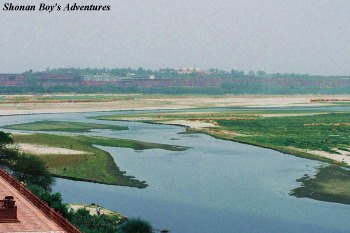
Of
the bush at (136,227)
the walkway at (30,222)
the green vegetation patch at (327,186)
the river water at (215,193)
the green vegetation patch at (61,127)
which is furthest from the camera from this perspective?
the green vegetation patch at (61,127)

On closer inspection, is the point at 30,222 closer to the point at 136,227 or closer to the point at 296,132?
the point at 136,227

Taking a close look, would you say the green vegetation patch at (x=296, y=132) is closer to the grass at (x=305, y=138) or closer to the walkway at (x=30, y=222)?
the grass at (x=305, y=138)

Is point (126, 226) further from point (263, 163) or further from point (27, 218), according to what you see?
point (263, 163)

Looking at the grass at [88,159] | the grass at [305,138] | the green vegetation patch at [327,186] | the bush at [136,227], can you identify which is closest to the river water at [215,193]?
the green vegetation patch at [327,186]

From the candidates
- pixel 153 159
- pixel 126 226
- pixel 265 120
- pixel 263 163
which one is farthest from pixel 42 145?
pixel 265 120

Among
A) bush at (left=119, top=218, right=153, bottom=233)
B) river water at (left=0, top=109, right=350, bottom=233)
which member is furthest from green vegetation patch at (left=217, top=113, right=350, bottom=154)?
bush at (left=119, top=218, right=153, bottom=233)

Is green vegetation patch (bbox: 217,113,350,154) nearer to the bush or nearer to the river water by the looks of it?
the river water

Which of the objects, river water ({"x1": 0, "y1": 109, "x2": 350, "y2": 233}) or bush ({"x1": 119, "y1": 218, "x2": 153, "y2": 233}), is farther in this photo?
river water ({"x1": 0, "y1": 109, "x2": 350, "y2": 233})
